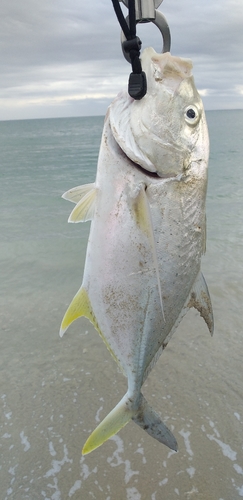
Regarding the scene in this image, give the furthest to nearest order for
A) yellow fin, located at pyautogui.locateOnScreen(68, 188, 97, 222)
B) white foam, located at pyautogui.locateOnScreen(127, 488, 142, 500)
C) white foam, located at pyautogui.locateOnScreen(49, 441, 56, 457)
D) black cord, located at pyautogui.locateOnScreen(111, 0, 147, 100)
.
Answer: white foam, located at pyautogui.locateOnScreen(49, 441, 56, 457) < white foam, located at pyautogui.locateOnScreen(127, 488, 142, 500) < yellow fin, located at pyautogui.locateOnScreen(68, 188, 97, 222) < black cord, located at pyautogui.locateOnScreen(111, 0, 147, 100)

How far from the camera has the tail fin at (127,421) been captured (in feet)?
7.11

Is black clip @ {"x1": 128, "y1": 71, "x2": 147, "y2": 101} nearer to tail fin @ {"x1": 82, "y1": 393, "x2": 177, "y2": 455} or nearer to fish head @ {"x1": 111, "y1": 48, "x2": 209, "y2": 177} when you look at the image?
fish head @ {"x1": 111, "y1": 48, "x2": 209, "y2": 177}

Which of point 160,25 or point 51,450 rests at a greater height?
point 160,25

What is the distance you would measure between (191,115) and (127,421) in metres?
1.56

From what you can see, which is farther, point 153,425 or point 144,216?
point 153,425

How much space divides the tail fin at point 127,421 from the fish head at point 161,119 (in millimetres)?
1230

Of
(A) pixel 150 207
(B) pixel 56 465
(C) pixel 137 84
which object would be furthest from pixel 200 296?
(B) pixel 56 465

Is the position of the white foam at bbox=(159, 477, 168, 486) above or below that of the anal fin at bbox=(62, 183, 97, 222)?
below

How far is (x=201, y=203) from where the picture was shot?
1984 millimetres

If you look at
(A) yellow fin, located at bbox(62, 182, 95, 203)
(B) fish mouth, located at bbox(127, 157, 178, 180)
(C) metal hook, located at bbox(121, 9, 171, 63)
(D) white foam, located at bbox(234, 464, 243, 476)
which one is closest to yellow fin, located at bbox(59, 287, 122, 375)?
(A) yellow fin, located at bbox(62, 182, 95, 203)

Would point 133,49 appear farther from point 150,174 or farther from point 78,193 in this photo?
point 78,193

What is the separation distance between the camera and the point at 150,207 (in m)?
1.90

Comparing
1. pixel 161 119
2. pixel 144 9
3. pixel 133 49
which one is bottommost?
pixel 161 119

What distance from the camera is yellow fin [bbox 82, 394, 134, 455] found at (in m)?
2.17
